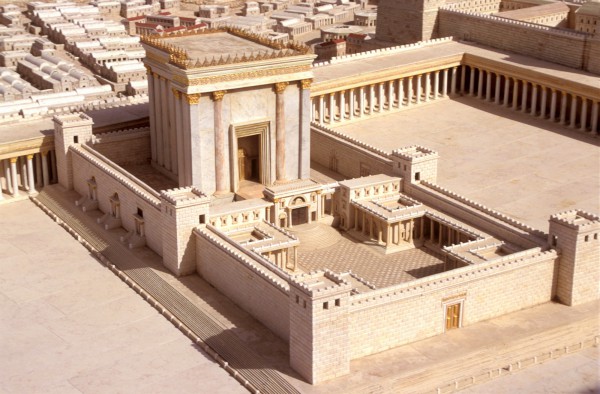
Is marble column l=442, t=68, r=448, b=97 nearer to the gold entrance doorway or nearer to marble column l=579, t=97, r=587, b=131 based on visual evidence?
marble column l=579, t=97, r=587, b=131

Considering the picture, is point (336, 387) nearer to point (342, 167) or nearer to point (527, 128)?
point (342, 167)

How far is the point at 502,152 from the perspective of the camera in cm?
7888

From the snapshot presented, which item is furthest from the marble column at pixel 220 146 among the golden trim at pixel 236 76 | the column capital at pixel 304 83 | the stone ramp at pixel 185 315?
the stone ramp at pixel 185 315

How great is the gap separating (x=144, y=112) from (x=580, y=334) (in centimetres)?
3971

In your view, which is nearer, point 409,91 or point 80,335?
point 80,335

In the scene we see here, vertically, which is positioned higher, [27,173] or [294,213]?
[27,173]

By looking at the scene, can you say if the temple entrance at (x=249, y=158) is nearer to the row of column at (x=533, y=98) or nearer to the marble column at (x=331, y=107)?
the marble column at (x=331, y=107)

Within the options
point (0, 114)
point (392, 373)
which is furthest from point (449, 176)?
point (0, 114)

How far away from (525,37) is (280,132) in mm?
35937

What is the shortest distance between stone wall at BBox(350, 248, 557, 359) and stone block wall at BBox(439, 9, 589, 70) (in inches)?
1531

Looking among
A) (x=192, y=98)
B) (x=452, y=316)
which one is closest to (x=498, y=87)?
(x=192, y=98)

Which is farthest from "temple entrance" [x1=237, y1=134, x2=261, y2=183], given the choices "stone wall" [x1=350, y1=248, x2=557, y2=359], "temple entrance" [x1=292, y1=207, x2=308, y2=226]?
"stone wall" [x1=350, y1=248, x2=557, y2=359]

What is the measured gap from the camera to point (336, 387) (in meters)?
47.7

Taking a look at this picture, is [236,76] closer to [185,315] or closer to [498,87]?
[185,315]
